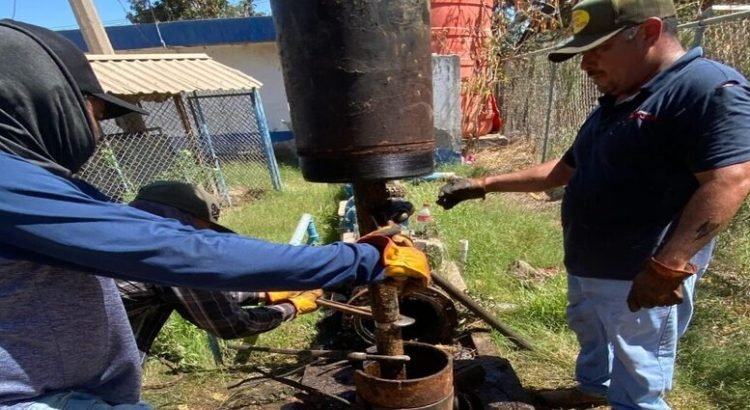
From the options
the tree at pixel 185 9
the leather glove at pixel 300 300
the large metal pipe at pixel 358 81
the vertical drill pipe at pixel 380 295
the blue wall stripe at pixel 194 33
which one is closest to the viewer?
the large metal pipe at pixel 358 81

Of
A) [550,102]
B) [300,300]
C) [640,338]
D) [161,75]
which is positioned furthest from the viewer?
[161,75]

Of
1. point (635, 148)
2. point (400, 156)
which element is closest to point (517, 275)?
point (635, 148)

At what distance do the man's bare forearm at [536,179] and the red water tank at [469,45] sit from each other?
309 inches

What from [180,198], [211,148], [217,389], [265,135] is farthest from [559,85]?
[180,198]

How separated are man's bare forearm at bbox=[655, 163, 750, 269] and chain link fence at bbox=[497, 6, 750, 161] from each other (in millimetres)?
2331

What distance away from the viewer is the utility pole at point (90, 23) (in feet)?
21.7

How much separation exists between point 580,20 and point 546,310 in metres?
2.26

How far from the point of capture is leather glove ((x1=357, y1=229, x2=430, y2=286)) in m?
1.65

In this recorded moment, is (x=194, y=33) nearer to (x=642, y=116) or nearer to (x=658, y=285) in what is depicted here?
(x=642, y=116)

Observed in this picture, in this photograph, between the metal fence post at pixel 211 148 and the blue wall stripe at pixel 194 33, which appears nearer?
the metal fence post at pixel 211 148

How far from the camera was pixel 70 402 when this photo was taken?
1.60 meters

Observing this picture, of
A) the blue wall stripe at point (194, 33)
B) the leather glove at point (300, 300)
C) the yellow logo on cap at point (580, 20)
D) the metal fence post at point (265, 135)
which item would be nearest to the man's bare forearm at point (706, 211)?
the yellow logo on cap at point (580, 20)

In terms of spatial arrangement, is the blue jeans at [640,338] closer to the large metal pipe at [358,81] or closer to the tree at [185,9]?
the large metal pipe at [358,81]

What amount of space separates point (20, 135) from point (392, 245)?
1032mm
